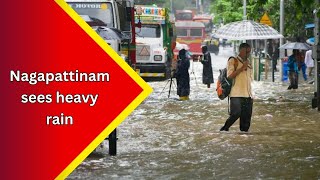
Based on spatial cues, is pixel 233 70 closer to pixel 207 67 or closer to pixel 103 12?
pixel 103 12

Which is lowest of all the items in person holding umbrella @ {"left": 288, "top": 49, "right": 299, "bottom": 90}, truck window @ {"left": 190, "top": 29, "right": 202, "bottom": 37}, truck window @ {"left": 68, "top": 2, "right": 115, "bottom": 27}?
person holding umbrella @ {"left": 288, "top": 49, "right": 299, "bottom": 90}

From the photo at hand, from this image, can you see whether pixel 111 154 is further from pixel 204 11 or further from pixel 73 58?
pixel 204 11

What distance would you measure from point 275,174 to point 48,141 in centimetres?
499

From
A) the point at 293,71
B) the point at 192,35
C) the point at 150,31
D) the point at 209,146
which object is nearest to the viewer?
the point at 209,146

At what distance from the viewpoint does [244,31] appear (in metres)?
19.6

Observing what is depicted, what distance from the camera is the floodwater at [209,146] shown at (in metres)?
8.43

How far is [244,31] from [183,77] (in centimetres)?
214

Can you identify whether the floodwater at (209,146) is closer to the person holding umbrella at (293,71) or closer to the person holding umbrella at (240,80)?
the person holding umbrella at (240,80)

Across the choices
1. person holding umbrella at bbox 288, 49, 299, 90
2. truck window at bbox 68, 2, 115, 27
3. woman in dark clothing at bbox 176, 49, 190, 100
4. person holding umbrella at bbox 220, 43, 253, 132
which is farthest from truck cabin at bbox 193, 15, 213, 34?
person holding umbrella at bbox 220, 43, 253, 132

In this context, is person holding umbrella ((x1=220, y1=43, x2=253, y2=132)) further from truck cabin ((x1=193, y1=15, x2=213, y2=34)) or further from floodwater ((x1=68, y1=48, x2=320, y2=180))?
truck cabin ((x1=193, y1=15, x2=213, y2=34))

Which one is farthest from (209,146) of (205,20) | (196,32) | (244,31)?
(205,20)

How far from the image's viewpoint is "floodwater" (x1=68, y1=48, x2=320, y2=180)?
27.7 feet

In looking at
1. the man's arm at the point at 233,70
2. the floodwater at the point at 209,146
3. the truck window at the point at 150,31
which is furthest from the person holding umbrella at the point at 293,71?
the man's arm at the point at 233,70

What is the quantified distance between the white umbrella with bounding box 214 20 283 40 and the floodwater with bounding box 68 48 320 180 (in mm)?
2318
